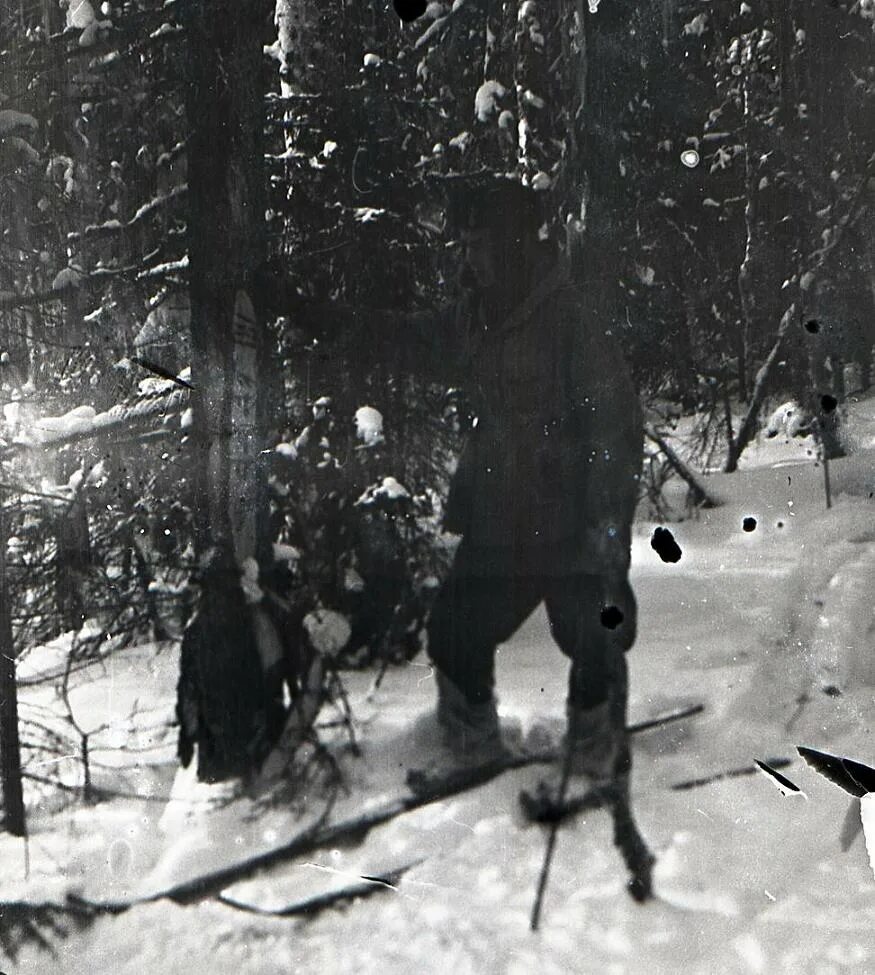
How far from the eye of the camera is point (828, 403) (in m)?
1.08

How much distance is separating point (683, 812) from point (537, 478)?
0.46 metres

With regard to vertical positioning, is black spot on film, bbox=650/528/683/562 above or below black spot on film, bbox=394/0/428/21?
below

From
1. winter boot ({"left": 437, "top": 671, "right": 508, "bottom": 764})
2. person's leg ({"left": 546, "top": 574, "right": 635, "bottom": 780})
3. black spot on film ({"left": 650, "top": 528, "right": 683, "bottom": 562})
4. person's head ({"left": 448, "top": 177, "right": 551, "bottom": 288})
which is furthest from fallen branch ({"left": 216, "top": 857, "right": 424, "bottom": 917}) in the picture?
person's head ({"left": 448, "top": 177, "right": 551, "bottom": 288})

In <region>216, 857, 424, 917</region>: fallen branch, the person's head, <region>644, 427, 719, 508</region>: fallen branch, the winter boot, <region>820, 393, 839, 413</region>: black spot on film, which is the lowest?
<region>216, 857, 424, 917</region>: fallen branch

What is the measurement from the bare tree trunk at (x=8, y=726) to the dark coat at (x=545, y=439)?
643 millimetres

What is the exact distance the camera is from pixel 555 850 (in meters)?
1.11

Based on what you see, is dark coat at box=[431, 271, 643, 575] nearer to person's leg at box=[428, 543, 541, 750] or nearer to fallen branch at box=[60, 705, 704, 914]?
person's leg at box=[428, 543, 541, 750]

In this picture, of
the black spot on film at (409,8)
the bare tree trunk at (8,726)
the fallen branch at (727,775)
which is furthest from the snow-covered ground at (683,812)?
the black spot on film at (409,8)

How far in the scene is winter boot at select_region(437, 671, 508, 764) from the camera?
1.13m

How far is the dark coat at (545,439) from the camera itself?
1.10 m

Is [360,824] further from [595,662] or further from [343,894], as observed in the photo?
[595,662]

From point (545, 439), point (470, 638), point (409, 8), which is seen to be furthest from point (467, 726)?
point (409, 8)

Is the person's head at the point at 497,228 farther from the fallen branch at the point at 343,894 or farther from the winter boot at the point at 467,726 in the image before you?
the fallen branch at the point at 343,894

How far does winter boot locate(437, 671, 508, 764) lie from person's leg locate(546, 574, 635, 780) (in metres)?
0.10
